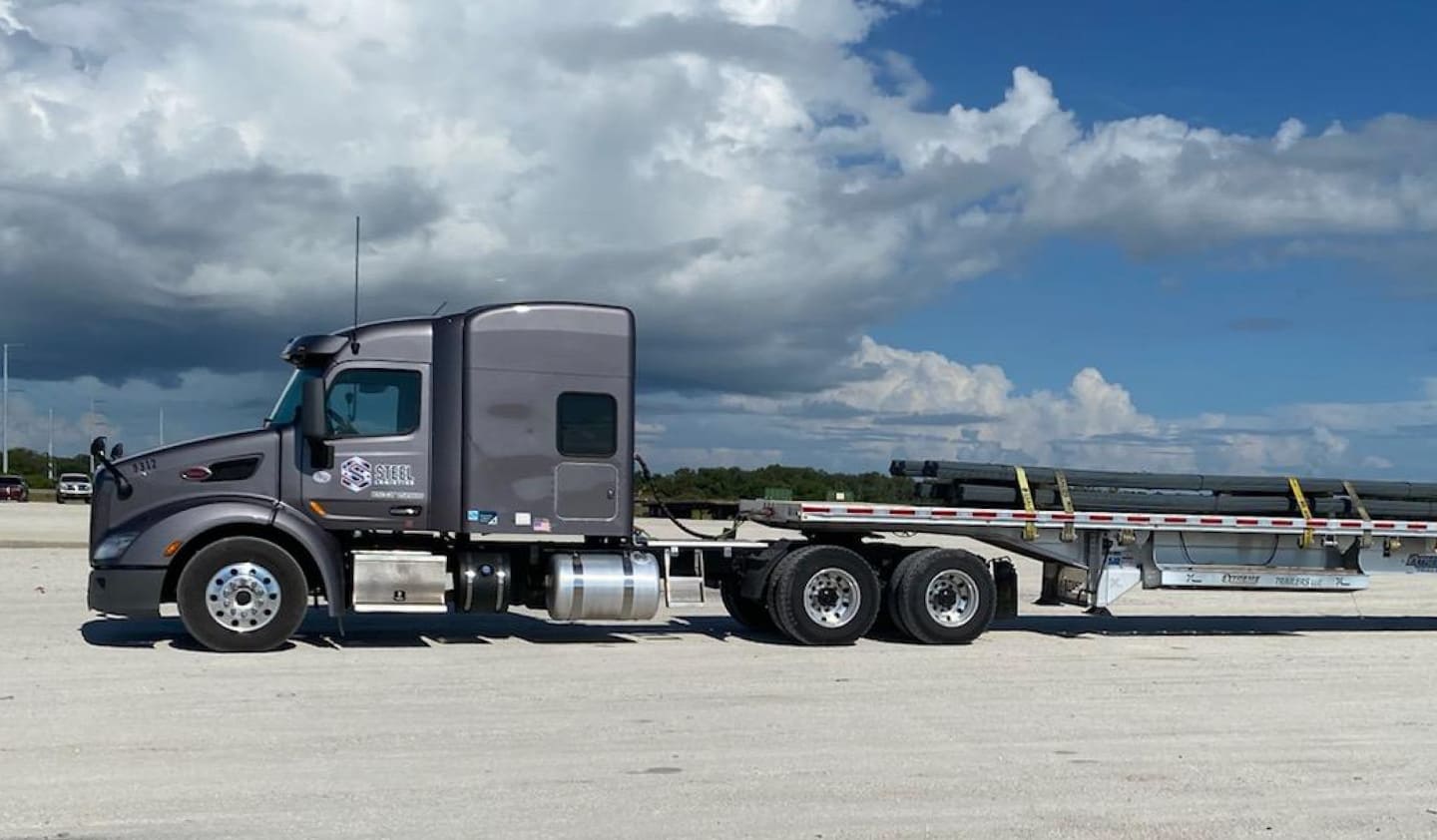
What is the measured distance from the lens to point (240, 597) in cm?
1323

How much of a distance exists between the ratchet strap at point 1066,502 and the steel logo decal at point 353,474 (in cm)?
723

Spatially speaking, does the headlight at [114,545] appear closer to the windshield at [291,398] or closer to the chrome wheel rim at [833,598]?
the windshield at [291,398]

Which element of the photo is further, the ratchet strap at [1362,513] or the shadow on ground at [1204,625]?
the shadow on ground at [1204,625]

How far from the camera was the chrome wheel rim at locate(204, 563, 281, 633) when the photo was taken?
43.3ft

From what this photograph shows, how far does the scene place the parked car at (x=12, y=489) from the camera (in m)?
63.0

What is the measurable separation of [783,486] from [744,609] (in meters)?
1.38

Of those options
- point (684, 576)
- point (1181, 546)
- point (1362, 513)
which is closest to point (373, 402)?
point (684, 576)

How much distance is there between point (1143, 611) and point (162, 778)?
592 inches

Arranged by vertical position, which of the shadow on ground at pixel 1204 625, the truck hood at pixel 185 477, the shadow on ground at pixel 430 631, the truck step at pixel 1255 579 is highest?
the truck hood at pixel 185 477

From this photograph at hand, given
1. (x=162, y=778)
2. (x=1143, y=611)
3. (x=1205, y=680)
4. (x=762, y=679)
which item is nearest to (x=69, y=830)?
(x=162, y=778)

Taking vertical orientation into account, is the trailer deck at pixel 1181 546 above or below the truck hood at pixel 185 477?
below

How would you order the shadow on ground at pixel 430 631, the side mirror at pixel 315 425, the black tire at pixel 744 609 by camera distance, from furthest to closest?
1. the black tire at pixel 744 609
2. the shadow on ground at pixel 430 631
3. the side mirror at pixel 315 425

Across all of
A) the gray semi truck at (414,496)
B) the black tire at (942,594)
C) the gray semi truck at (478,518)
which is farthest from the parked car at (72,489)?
the black tire at (942,594)

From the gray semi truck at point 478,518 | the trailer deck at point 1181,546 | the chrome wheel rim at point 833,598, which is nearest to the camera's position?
the gray semi truck at point 478,518
